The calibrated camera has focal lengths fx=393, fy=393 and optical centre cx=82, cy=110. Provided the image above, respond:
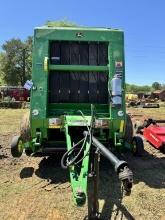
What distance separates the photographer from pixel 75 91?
900 cm

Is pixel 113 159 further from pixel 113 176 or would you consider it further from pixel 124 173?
pixel 113 176

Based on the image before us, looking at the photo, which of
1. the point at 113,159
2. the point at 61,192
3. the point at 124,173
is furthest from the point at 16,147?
the point at 124,173

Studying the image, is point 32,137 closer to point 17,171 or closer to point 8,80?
point 17,171

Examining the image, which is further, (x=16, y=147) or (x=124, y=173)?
(x=16, y=147)

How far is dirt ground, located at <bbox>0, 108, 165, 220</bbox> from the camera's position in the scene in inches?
239

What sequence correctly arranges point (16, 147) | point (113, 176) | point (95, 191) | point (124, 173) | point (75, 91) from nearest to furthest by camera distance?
point (124, 173) → point (95, 191) → point (113, 176) → point (16, 147) → point (75, 91)

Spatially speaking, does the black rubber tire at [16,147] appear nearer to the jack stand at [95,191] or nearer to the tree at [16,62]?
the jack stand at [95,191]

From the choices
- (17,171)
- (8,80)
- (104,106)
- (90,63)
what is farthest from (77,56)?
(8,80)

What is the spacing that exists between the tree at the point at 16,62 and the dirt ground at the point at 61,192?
212ft

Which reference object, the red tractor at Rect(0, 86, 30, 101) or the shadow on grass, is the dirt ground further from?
the red tractor at Rect(0, 86, 30, 101)

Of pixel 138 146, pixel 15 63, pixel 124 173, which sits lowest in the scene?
pixel 138 146

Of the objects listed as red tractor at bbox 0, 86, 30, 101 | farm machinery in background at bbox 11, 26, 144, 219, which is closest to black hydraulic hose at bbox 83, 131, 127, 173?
farm machinery in background at bbox 11, 26, 144, 219

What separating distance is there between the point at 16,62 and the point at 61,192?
70.6 m

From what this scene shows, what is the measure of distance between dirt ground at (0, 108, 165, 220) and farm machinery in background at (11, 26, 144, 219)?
0.49 m
